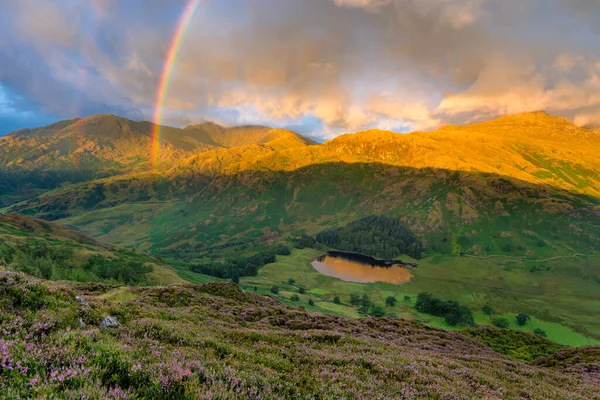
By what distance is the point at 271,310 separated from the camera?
3731 cm

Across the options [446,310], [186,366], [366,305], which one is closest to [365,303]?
[366,305]

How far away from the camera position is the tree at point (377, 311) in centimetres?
15771

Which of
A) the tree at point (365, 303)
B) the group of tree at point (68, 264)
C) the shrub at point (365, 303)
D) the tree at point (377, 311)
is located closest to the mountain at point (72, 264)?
the group of tree at point (68, 264)

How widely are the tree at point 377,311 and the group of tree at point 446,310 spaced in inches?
1119

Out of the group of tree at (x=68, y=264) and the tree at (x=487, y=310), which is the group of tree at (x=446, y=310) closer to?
the tree at (x=487, y=310)

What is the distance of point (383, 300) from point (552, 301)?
11437cm

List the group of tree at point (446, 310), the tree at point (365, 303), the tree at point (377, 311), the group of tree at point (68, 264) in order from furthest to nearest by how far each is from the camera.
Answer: the tree at point (365, 303) < the tree at point (377, 311) < the group of tree at point (446, 310) < the group of tree at point (68, 264)

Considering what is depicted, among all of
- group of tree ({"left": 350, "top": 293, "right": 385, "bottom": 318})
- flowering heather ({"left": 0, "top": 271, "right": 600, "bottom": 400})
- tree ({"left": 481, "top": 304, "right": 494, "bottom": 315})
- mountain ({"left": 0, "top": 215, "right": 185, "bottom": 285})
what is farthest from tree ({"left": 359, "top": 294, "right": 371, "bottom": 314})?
flowering heather ({"left": 0, "top": 271, "right": 600, "bottom": 400})

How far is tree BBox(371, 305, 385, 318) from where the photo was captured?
6209 inches

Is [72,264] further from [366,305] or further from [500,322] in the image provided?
[500,322]

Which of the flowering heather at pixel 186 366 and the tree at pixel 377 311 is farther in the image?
the tree at pixel 377 311

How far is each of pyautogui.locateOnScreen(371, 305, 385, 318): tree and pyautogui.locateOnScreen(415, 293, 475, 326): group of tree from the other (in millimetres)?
28423

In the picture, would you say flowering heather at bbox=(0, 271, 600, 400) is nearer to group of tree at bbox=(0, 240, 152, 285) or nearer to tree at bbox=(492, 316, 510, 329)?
group of tree at bbox=(0, 240, 152, 285)

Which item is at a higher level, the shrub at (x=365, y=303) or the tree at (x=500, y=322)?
the tree at (x=500, y=322)
